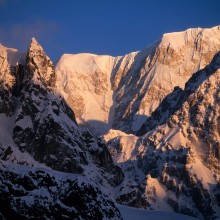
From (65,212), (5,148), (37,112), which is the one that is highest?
(37,112)

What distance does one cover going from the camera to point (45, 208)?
82.6m

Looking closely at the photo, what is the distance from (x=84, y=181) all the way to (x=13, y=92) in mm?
111238

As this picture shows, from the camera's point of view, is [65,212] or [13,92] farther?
[13,92]

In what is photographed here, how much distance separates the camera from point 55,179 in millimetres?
86438

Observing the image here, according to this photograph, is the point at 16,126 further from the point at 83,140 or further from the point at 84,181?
the point at 84,181

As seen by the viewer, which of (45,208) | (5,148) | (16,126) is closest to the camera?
(45,208)

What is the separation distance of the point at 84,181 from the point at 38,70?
11339 cm

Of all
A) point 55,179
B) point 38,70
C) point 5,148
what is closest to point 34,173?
point 55,179

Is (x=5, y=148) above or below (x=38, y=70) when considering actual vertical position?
below

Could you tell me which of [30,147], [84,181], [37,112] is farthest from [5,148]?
[84,181]

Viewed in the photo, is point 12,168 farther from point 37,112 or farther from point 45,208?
point 37,112

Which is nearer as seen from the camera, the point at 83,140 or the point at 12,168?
the point at 12,168

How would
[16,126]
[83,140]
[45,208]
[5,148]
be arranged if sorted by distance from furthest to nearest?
[83,140], [16,126], [5,148], [45,208]

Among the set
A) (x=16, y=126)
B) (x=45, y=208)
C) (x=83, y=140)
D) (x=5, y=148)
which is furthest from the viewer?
(x=83, y=140)
